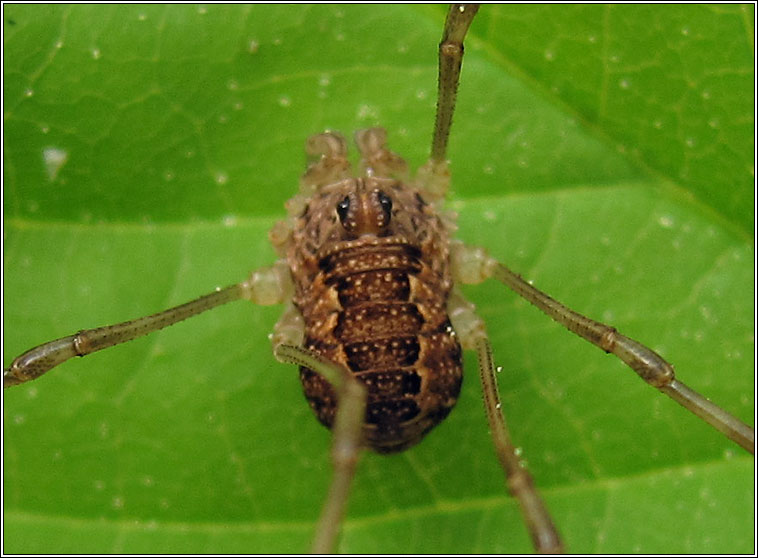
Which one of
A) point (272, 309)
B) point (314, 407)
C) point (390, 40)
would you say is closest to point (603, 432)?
point (314, 407)

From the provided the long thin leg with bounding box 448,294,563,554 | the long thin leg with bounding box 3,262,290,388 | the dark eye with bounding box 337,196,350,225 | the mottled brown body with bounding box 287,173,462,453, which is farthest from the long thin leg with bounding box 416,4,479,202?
the long thin leg with bounding box 3,262,290,388

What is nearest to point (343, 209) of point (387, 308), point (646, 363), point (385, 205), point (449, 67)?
point (385, 205)

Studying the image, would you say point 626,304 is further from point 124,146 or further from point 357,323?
point 124,146

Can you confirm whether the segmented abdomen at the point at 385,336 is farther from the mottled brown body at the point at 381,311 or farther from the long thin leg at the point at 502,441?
the long thin leg at the point at 502,441

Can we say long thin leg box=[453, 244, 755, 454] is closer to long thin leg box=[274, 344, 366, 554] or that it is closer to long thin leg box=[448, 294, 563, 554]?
long thin leg box=[448, 294, 563, 554]

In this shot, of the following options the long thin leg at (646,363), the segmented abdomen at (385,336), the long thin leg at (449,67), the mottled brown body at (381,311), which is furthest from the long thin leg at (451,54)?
the long thin leg at (646,363)

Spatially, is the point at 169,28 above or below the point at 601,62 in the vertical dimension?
above
